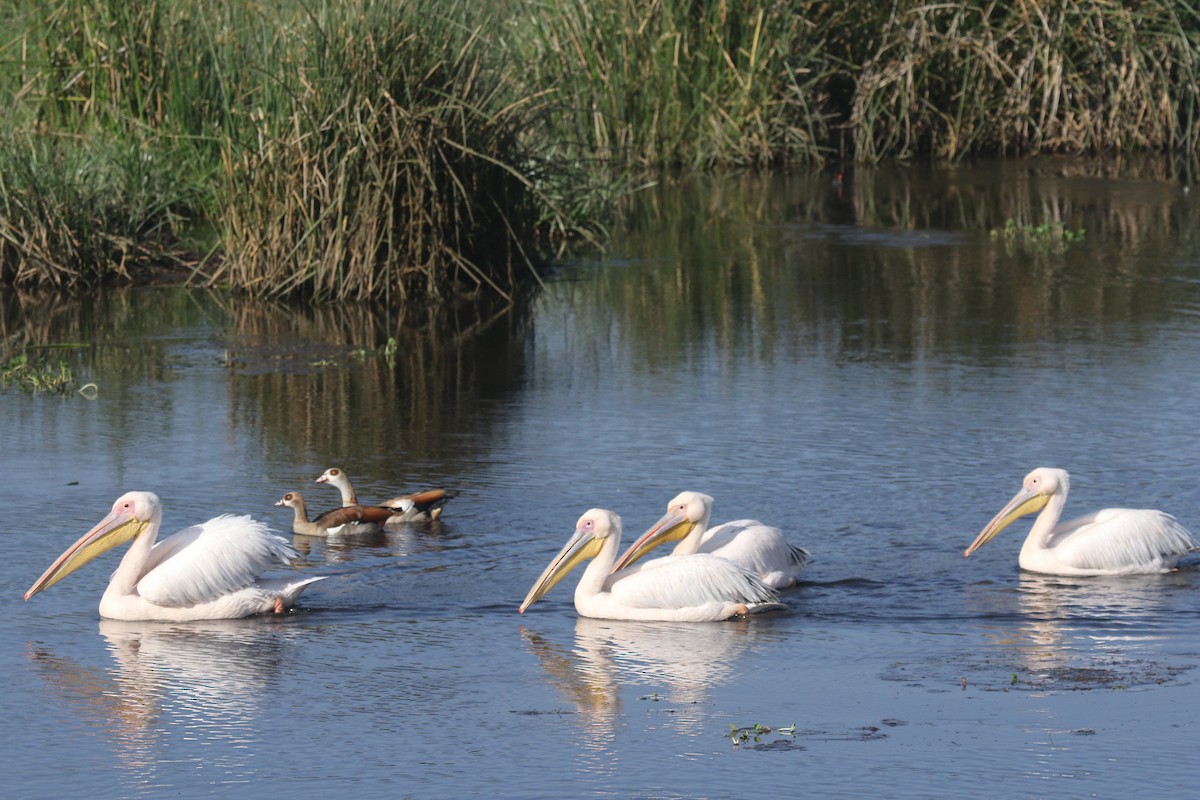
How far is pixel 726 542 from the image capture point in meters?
7.45

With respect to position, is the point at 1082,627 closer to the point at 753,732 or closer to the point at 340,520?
the point at 753,732

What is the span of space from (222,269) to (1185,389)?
21.3 feet

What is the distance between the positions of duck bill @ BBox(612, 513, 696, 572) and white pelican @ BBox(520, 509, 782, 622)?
0.74 feet

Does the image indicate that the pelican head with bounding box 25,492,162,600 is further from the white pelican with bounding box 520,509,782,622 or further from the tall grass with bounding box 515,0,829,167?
the tall grass with bounding box 515,0,829,167

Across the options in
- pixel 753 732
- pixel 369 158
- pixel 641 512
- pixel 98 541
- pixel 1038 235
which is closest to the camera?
pixel 753 732

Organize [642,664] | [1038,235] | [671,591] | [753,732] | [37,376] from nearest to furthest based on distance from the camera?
1. [753,732]
2. [642,664]
3. [671,591]
4. [37,376]
5. [1038,235]

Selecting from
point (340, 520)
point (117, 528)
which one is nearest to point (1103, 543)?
point (340, 520)

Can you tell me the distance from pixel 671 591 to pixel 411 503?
→ 158cm

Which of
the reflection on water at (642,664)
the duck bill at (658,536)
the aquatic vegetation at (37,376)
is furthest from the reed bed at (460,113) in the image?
the reflection on water at (642,664)

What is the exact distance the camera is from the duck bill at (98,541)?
24.0ft

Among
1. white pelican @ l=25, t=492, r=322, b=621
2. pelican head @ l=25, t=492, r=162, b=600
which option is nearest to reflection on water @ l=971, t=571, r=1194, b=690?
white pelican @ l=25, t=492, r=322, b=621

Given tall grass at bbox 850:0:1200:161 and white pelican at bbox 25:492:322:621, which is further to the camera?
tall grass at bbox 850:0:1200:161

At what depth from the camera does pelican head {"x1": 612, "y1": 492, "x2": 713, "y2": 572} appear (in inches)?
291

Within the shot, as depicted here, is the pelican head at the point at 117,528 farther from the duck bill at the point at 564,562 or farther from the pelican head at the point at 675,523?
the pelican head at the point at 675,523
